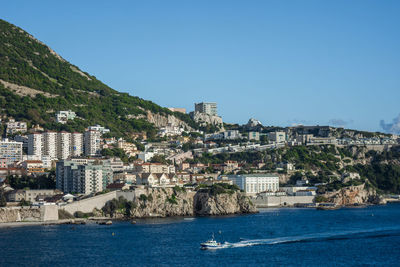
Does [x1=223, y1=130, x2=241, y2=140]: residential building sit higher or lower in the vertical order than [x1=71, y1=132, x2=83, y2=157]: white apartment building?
higher

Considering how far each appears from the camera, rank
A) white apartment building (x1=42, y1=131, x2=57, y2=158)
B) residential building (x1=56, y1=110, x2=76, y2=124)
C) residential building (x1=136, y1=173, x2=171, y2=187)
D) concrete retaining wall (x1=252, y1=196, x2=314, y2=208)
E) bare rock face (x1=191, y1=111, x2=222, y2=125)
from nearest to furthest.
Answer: residential building (x1=136, y1=173, x2=171, y2=187) → concrete retaining wall (x1=252, y1=196, x2=314, y2=208) → white apartment building (x1=42, y1=131, x2=57, y2=158) → residential building (x1=56, y1=110, x2=76, y2=124) → bare rock face (x1=191, y1=111, x2=222, y2=125)

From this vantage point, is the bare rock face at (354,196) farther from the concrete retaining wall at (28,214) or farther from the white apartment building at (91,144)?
the concrete retaining wall at (28,214)

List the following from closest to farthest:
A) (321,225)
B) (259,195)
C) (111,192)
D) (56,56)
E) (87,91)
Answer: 1. (321,225)
2. (111,192)
3. (259,195)
4. (87,91)
5. (56,56)

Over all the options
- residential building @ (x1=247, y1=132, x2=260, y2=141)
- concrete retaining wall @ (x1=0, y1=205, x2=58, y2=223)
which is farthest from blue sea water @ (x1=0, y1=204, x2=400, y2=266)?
residential building @ (x1=247, y1=132, x2=260, y2=141)

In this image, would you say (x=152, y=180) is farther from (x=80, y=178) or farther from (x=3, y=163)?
(x=3, y=163)

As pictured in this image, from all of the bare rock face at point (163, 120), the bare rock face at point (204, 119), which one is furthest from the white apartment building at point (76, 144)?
the bare rock face at point (204, 119)

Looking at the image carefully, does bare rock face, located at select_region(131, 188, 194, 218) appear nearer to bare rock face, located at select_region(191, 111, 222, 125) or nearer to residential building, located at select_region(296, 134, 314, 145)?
residential building, located at select_region(296, 134, 314, 145)

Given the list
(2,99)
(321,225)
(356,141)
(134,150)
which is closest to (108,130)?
(134,150)

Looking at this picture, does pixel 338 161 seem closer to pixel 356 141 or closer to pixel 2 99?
pixel 356 141
